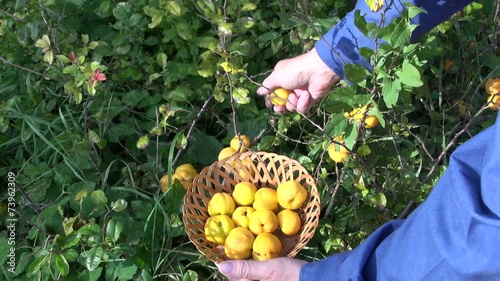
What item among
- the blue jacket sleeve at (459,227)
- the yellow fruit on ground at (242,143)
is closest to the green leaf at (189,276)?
the yellow fruit on ground at (242,143)

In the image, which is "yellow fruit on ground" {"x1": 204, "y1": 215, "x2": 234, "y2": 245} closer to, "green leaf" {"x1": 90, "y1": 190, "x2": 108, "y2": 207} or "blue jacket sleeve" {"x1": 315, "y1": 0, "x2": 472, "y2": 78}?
"green leaf" {"x1": 90, "y1": 190, "x2": 108, "y2": 207}

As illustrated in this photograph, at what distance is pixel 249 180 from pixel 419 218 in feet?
3.04

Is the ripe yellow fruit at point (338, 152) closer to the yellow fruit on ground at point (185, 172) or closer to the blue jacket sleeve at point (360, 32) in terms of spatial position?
the blue jacket sleeve at point (360, 32)

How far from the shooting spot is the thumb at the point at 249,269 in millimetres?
1573

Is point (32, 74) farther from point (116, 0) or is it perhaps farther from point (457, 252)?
point (457, 252)

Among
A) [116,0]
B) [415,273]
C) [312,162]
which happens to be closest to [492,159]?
[415,273]

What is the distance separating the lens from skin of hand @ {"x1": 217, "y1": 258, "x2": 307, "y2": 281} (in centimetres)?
157

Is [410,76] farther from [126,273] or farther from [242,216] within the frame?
[126,273]

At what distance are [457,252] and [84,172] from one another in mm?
1356

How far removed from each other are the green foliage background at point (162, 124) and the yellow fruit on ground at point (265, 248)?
168 millimetres

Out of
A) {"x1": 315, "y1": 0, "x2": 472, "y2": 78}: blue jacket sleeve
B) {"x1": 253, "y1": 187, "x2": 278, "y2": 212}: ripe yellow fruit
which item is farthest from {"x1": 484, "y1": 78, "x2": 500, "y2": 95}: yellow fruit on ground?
{"x1": 253, "y1": 187, "x2": 278, "y2": 212}: ripe yellow fruit

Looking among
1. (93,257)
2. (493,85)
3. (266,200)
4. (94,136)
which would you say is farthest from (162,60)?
(493,85)

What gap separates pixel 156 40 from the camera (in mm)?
2109

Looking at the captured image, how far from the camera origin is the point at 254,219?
5.83ft
